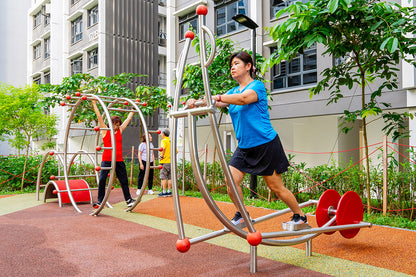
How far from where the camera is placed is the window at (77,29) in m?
22.7

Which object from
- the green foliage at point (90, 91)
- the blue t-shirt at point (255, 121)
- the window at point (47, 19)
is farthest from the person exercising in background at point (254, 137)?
the window at point (47, 19)

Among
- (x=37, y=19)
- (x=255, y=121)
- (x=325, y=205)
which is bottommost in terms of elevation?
(x=325, y=205)

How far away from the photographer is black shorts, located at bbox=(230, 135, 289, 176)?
332 centimetres

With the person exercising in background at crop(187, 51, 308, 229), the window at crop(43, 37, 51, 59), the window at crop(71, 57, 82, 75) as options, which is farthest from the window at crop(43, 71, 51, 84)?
the person exercising in background at crop(187, 51, 308, 229)

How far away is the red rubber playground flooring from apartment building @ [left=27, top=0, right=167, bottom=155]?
47.1ft

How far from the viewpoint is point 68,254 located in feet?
12.7

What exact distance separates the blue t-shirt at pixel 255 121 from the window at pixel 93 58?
61.2 feet

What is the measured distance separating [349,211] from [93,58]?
1944 cm

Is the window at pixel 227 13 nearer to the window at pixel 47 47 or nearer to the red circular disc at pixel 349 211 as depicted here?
the red circular disc at pixel 349 211

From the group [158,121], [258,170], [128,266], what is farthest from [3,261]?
[158,121]

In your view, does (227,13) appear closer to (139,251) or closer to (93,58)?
(93,58)

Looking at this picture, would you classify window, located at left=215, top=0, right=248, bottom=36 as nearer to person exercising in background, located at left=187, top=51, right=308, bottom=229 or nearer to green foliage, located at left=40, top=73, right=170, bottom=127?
green foliage, located at left=40, top=73, right=170, bottom=127

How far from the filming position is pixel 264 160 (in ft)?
10.9

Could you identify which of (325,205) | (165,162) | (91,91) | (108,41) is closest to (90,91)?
(91,91)
